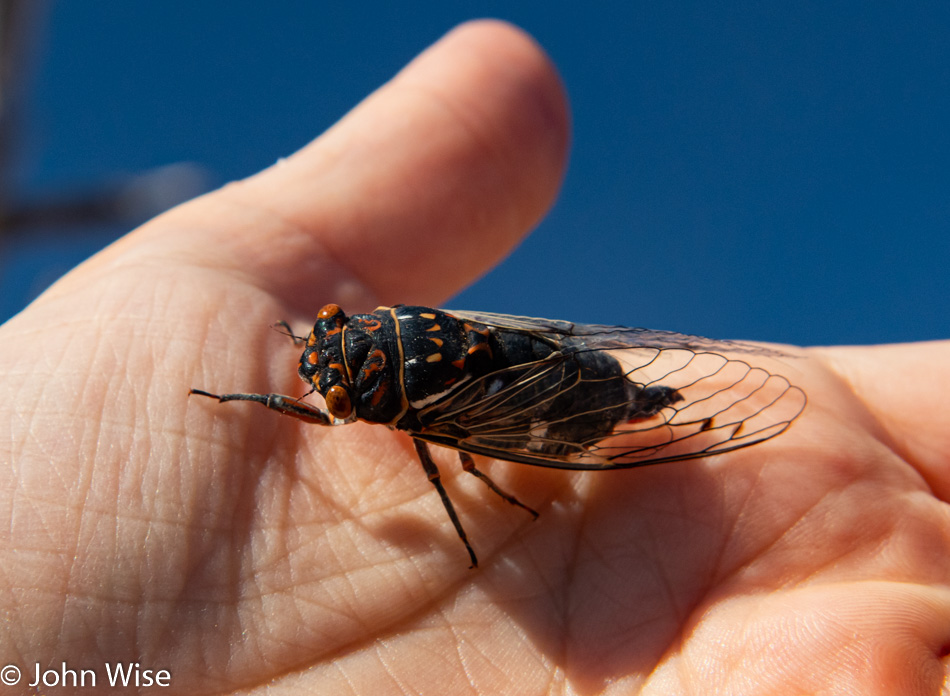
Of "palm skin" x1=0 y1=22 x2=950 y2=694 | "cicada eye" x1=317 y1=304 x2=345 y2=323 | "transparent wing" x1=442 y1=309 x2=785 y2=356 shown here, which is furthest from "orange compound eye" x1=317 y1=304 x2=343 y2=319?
"transparent wing" x1=442 y1=309 x2=785 y2=356

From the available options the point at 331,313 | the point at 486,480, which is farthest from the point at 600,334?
the point at 331,313

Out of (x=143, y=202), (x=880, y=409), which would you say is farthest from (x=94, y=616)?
(x=143, y=202)

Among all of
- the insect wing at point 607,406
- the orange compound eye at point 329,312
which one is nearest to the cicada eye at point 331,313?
the orange compound eye at point 329,312

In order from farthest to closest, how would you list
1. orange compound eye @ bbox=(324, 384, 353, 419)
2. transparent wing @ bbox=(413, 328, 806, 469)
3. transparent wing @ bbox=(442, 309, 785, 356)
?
transparent wing @ bbox=(442, 309, 785, 356) < transparent wing @ bbox=(413, 328, 806, 469) < orange compound eye @ bbox=(324, 384, 353, 419)

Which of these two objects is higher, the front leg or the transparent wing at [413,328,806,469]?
the front leg

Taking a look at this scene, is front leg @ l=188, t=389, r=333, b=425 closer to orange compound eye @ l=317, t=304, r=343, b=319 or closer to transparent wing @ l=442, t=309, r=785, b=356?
orange compound eye @ l=317, t=304, r=343, b=319

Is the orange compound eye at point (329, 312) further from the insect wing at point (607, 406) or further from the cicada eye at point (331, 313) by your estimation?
the insect wing at point (607, 406)
